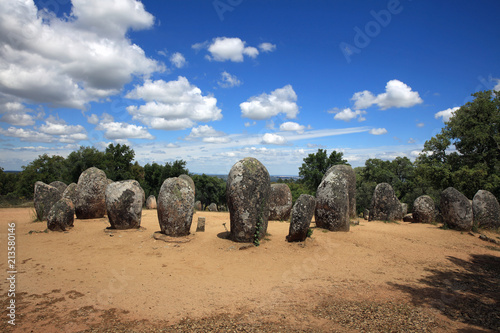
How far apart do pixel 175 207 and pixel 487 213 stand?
568 inches

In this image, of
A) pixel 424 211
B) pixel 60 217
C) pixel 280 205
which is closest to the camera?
pixel 60 217

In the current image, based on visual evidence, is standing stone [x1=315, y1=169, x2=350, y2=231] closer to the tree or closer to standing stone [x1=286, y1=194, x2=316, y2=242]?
standing stone [x1=286, y1=194, x2=316, y2=242]

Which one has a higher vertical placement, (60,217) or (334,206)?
(334,206)

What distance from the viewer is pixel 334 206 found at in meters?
10.9

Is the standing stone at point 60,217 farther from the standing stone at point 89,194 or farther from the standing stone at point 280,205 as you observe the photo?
the standing stone at point 280,205

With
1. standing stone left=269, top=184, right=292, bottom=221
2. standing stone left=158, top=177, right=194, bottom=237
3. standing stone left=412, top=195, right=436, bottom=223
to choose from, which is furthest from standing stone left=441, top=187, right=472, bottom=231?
standing stone left=158, top=177, right=194, bottom=237

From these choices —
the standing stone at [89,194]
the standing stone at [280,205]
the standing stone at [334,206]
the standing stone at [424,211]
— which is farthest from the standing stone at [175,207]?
the standing stone at [424,211]

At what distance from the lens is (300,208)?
8.63 meters

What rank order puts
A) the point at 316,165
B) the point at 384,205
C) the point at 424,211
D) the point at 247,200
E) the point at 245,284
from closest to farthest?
the point at 245,284, the point at 247,200, the point at 424,211, the point at 384,205, the point at 316,165

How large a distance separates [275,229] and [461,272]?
6.27 meters

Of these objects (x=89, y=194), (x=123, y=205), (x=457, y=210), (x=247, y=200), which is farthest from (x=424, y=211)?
(x=89, y=194)

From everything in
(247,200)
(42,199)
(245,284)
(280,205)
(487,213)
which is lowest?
(245,284)

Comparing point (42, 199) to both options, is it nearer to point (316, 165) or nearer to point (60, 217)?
point (60, 217)

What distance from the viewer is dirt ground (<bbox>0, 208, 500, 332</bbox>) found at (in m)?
4.20
